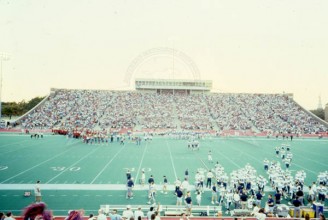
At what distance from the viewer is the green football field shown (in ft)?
40.2

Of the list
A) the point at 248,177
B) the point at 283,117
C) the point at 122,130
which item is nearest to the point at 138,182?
the point at 248,177

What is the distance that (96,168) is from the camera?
18016 mm

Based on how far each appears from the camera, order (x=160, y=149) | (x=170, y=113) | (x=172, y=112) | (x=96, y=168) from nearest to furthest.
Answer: (x=96, y=168)
(x=160, y=149)
(x=170, y=113)
(x=172, y=112)

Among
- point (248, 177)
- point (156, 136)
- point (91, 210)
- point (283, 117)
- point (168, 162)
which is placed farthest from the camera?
point (283, 117)

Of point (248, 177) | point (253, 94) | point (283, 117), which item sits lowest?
point (248, 177)

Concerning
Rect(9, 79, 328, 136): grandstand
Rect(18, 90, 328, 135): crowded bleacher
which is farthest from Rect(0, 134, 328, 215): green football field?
Rect(18, 90, 328, 135): crowded bleacher

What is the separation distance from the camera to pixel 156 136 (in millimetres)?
38219

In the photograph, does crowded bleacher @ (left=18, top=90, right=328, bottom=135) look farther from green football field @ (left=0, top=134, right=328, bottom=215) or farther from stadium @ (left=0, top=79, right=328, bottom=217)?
green football field @ (left=0, top=134, right=328, bottom=215)

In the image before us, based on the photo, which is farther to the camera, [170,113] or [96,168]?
[170,113]

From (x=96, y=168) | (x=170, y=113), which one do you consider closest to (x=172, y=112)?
(x=170, y=113)

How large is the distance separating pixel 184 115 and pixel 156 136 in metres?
11.3

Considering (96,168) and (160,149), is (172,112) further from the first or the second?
(96,168)

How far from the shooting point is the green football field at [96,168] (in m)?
12.3

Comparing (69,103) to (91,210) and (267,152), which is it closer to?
(267,152)
